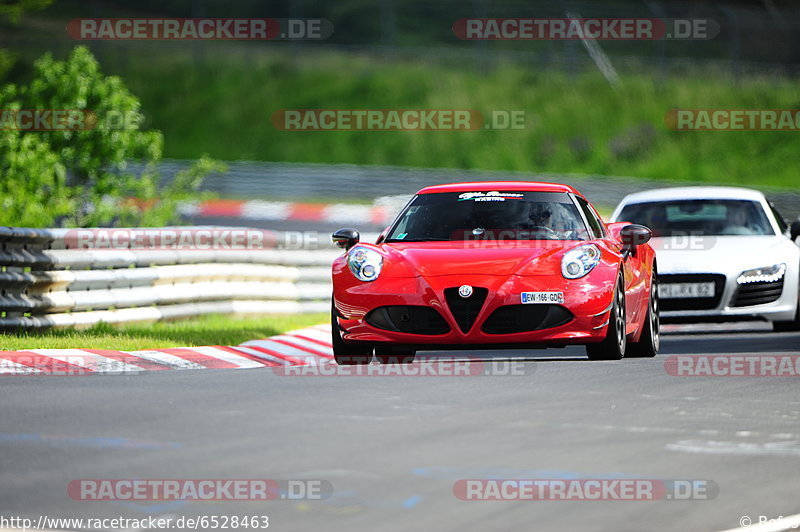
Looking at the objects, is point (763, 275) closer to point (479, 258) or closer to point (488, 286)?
point (479, 258)

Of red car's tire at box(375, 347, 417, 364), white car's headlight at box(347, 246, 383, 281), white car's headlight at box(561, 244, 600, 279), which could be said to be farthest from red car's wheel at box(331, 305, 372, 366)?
white car's headlight at box(561, 244, 600, 279)

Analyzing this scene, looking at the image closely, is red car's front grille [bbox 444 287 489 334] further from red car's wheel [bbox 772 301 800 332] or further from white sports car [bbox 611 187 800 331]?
red car's wheel [bbox 772 301 800 332]

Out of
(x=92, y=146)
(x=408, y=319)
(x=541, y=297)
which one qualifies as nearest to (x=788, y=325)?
(x=541, y=297)

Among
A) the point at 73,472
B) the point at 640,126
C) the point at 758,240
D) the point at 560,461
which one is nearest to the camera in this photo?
the point at 73,472

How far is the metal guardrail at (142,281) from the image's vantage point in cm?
1302

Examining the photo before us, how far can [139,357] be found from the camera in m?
11.6

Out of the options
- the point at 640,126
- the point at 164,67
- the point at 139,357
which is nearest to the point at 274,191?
the point at 640,126

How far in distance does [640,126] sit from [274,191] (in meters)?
12.6

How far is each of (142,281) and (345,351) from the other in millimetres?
3963

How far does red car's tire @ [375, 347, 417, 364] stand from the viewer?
11.4m

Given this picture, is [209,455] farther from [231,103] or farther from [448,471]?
[231,103]

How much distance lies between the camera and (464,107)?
48344 millimetres

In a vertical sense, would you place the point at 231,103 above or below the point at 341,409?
above

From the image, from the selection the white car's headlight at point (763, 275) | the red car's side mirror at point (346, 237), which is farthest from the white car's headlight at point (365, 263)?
the white car's headlight at point (763, 275)
